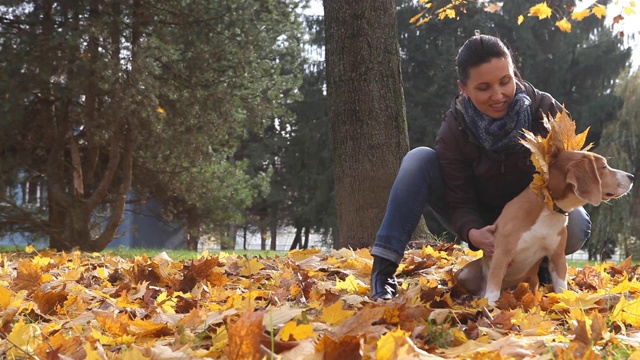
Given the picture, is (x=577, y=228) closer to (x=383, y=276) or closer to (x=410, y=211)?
(x=410, y=211)

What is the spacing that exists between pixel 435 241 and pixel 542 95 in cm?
238

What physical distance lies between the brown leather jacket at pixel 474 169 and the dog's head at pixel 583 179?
0.32 metres

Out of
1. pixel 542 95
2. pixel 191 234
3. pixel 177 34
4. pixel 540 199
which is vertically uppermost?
pixel 177 34

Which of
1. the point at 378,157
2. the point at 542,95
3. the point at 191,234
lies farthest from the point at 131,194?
the point at 542,95

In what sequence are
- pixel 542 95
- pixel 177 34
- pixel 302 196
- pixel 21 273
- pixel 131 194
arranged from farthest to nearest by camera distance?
pixel 302 196
pixel 131 194
pixel 177 34
pixel 21 273
pixel 542 95

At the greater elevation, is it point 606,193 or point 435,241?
point 606,193

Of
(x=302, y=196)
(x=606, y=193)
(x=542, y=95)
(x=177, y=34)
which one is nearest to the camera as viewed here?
(x=606, y=193)

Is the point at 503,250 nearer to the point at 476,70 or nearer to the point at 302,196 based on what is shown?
the point at 476,70

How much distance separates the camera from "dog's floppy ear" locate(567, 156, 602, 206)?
8.01 feet

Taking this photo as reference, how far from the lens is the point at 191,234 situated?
1523 centimetres

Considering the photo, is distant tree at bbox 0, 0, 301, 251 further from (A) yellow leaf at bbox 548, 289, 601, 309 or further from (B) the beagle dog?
(A) yellow leaf at bbox 548, 289, 601, 309

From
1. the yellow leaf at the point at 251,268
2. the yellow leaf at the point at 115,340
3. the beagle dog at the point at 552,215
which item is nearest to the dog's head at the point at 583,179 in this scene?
the beagle dog at the point at 552,215

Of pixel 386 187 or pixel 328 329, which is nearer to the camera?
pixel 328 329

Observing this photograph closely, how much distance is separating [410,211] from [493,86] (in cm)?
64
